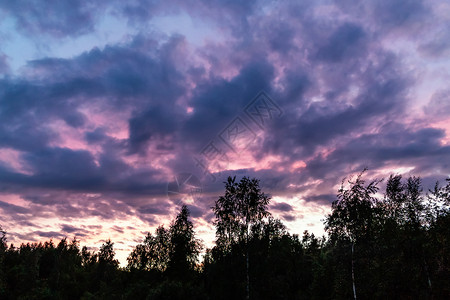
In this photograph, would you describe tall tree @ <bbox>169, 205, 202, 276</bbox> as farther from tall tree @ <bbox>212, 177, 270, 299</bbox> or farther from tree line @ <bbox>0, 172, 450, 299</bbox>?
tall tree @ <bbox>212, 177, 270, 299</bbox>

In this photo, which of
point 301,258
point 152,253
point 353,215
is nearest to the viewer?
point 353,215

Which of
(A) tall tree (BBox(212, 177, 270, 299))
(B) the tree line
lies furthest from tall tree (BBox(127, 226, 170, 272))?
(A) tall tree (BBox(212, 177, 270, 299))

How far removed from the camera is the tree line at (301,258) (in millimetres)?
28672

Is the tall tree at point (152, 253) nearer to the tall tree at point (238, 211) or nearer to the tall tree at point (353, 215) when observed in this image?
the tall tree at point (238, 211)

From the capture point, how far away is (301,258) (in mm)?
66438

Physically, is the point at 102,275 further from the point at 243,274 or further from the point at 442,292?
the point at 442,292

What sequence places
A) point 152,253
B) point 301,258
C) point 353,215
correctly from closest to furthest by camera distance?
point 353,215
point 301,258
point 152,253

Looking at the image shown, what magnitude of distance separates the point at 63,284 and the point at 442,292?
10255 cm

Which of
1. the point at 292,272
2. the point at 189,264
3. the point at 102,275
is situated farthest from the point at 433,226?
the point at 102,275

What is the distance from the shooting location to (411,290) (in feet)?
106

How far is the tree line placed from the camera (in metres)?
28.7

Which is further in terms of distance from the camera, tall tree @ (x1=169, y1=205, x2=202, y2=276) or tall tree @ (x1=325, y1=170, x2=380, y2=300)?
tall tree @ (x1=169, y1=205, x2=202, y2=276)

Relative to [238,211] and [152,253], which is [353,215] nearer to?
[238,211]

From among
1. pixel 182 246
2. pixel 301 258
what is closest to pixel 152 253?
pixel 182 246
